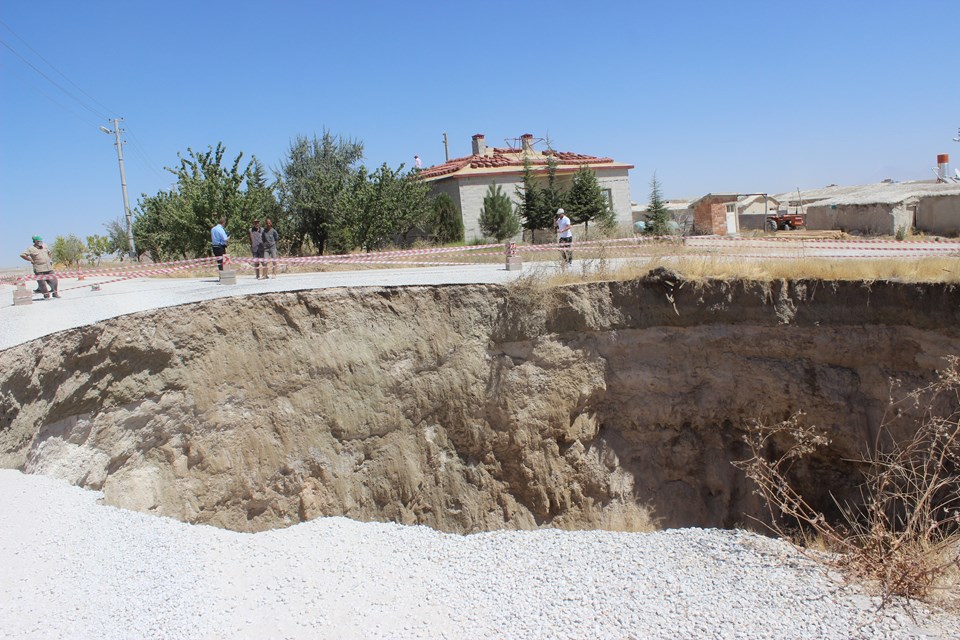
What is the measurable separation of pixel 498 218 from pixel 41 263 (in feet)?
59.6

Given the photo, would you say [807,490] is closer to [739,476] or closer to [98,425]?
[739,476]

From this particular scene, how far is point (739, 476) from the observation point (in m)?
10.2

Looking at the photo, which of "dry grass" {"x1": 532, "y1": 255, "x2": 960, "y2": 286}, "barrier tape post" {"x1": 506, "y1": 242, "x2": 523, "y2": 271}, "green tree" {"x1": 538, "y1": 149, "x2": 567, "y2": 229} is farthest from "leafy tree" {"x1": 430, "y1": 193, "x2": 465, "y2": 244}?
"dry grass" {"x1": 532, "y1": 255, "x2": 960, "y2": 286}

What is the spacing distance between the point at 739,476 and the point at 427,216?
20.1 m

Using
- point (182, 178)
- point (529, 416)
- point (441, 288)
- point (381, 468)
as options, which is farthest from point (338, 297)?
point (182, 178)

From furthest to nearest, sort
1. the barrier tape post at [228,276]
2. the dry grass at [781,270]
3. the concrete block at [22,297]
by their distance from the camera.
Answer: the barrier tape post at [228,276], the concrete block at [22,297], the dry grass at [781,270]

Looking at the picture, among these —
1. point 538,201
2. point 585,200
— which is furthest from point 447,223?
point 585,200

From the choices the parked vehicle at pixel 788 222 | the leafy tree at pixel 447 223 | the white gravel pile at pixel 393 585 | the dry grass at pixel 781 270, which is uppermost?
the leafy tree at pixel 447 223

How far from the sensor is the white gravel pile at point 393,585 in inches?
217

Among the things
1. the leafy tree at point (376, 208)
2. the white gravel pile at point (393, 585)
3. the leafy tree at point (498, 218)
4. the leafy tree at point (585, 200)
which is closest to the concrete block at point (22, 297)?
the white gravel pile at point (393, 585)

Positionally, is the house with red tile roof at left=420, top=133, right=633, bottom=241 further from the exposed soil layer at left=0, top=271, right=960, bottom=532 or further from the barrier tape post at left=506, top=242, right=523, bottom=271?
the exposed soil layer at left=0, top=271, right=960, bottom=532

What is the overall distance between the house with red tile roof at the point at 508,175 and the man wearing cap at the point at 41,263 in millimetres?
17691

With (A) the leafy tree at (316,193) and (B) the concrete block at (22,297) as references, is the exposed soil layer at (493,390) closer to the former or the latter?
(B) the concrete block at (22,297)

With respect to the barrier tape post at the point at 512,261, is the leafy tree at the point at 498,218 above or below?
above
